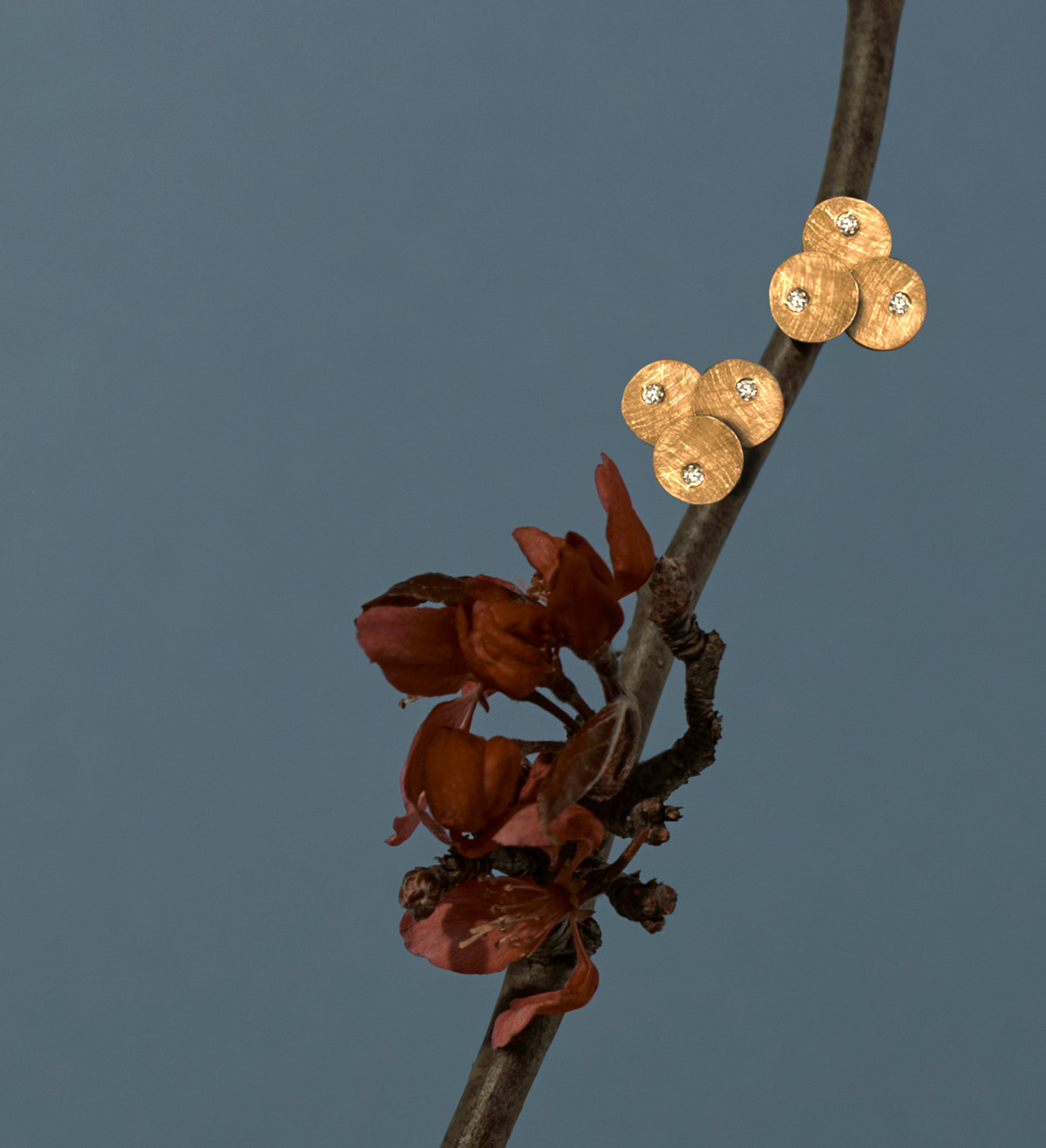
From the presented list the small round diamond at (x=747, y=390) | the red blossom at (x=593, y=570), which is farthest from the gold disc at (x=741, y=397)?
the red blossom at (x=593, y=570)

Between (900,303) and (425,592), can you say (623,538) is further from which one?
(900,303)

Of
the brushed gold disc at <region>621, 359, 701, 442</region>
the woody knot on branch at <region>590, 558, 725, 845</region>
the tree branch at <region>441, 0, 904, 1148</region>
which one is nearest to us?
the woody knot on branch at <region>590, 558, 725, 845</region>

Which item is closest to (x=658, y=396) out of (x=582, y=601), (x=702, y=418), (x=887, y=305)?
(x=702, y=418)

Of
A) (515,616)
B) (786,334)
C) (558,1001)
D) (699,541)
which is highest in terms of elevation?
(786,334)

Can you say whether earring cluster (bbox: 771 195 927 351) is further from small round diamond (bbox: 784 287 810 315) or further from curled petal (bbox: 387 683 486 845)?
curled petal (bbox: 387 683 486 845)

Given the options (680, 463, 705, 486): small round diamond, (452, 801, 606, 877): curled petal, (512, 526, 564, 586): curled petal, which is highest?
(680, 463, 705, 486): small round diamond

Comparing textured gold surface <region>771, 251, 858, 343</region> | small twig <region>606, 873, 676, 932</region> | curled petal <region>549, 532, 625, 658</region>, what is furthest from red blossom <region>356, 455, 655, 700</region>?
textured gold surface <region>771, 251, 858, 343</region>

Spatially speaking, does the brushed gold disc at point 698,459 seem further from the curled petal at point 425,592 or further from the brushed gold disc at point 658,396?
the curled petal at point 425,592
